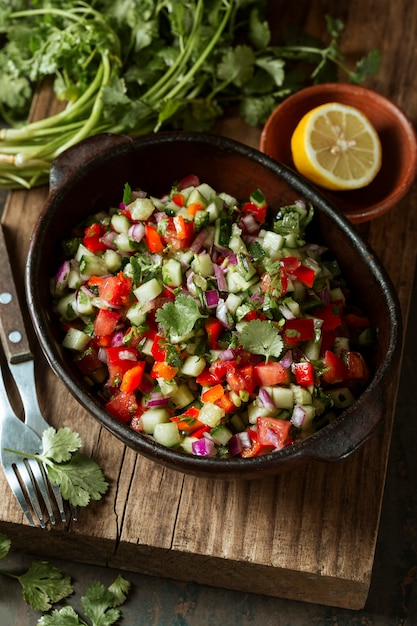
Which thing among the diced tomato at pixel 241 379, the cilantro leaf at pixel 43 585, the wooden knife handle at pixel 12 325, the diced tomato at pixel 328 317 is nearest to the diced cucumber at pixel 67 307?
the wooden knife handle at pixel 12 325

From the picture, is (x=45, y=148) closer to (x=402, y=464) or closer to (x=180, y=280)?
(x=180, y=280)

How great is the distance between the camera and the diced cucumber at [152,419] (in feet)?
8.73

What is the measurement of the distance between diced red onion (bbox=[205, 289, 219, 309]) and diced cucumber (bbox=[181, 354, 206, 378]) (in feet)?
0.52

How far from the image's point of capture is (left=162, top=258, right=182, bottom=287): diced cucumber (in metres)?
2.73

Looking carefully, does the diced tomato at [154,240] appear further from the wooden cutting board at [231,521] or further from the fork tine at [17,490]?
the fork tine at [17,490]

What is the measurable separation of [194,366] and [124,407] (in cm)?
26

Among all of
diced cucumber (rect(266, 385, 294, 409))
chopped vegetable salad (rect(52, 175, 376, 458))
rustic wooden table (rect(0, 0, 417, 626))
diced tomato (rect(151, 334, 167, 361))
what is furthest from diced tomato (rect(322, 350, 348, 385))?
diced tomato (rect(151, 334, 167, 361))

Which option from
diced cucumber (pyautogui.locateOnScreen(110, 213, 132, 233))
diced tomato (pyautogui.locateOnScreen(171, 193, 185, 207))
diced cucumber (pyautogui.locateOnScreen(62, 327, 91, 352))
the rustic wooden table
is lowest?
the rustic wooden table

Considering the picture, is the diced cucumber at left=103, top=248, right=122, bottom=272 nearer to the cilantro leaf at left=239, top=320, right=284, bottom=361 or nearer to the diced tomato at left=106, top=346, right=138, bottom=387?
the diced tomato at left=106, top=346, right=138, bottom=387

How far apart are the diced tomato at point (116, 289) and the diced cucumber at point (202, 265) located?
0.20m

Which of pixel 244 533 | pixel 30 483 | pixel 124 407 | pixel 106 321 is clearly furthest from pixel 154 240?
pixel 244 533

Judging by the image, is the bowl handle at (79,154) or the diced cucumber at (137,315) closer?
the diced cucumber at (137,315)

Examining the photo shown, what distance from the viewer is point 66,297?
2867mm

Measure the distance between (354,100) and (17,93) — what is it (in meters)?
1.27
